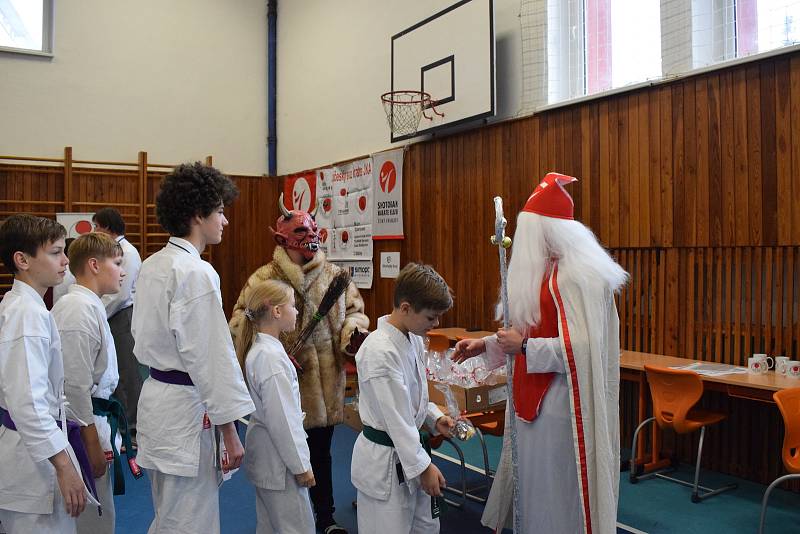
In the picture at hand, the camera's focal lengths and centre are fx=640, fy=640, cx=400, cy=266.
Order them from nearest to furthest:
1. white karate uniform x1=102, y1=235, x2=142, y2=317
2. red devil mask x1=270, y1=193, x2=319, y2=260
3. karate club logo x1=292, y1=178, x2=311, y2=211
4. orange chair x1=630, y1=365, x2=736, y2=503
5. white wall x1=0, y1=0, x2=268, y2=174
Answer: red devil mask x1=270, y1=193, x2=319, y2=260
orange chair x1=630, y1=365, x2=736, y2=503
white karate uniform x1=102, y1=235, x2=142, y2=317
white wall x1=0, y1=0, x2=268, y2=174
karate club logo x1=292, y1=178, x2=311, y2=211

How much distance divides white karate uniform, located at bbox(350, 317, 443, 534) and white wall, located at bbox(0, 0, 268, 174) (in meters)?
7.48

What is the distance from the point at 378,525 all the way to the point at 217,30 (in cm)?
862

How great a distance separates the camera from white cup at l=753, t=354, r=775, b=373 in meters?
3.92

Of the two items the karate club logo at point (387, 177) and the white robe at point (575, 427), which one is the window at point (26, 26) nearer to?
the karate club logo at point (387, 177)

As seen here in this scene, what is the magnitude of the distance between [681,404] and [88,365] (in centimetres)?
321

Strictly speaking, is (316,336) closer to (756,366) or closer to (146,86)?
(756,366)

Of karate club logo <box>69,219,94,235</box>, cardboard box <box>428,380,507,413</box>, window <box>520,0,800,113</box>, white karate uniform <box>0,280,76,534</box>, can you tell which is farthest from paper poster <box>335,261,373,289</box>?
white karate uniform <box>0,280,76,534</box>

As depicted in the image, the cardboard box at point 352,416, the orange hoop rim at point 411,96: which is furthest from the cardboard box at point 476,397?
the orange hoop rim at point 411,96

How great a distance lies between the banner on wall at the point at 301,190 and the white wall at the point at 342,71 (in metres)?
0.18

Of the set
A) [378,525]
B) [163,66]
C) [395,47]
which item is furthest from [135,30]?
[378,525]

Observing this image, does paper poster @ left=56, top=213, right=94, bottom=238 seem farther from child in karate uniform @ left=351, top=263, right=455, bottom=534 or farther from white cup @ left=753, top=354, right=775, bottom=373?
white cup @ left=753, top=354, right=775, bottom=373

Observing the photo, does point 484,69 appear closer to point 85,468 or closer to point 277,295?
point 277,295

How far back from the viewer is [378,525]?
7.17 ft

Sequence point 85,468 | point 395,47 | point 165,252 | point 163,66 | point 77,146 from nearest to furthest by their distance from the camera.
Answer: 1. point 165,252
2. point 85,468
3. point 395,47
4. point 77,146
5. point 163,66
